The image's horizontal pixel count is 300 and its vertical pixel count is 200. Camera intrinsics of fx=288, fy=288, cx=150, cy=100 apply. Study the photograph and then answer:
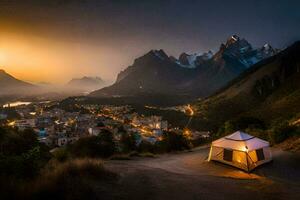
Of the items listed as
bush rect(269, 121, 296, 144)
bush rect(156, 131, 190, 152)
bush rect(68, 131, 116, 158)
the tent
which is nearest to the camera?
the tent

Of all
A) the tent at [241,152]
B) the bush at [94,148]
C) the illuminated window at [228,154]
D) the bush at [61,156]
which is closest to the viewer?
the bush at [61,156]

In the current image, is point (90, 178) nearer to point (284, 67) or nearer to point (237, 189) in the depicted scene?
point (237, 189)

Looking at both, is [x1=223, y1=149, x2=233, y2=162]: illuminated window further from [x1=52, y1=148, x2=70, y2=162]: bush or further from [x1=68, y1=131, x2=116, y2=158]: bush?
[x1=68, y1=131, x2=116, y2=158]: bush

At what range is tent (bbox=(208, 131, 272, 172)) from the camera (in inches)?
645

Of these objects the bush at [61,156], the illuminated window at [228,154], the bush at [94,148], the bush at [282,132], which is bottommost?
the bush at [94,148]

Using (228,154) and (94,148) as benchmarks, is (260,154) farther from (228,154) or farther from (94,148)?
(94,148)

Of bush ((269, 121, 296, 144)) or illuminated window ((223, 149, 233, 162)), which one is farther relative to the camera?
bush ((269, 121, 296, 144))

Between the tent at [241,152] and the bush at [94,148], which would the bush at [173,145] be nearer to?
the bush at [94,148]

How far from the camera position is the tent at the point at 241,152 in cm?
1639

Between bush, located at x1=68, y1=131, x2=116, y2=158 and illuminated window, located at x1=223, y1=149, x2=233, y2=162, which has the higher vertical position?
illuminated window, located at x1=223, y1=149, x2=233, y2=162

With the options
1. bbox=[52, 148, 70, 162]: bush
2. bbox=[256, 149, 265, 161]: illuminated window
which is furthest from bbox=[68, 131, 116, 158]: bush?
bbox=[256, 149, 265, 161]: illuminated window

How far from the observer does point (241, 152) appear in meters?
16.8

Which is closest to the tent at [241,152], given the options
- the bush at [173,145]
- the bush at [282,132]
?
the bush at [282,132]

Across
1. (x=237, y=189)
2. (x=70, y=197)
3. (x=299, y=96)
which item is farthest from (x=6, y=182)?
(x=299, y=96)
